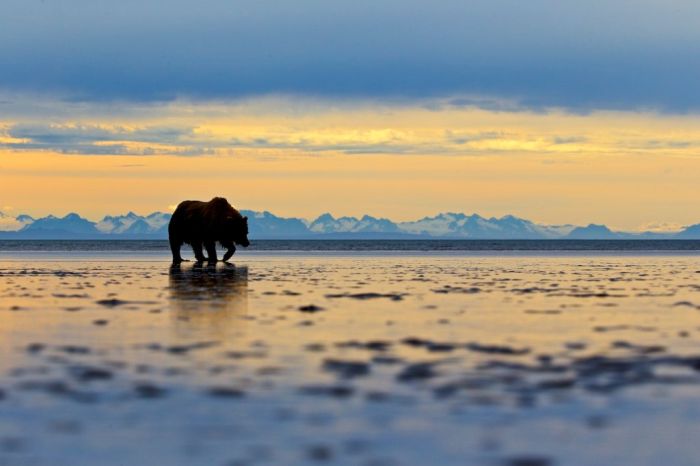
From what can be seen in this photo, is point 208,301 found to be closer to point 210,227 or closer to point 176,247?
point 210,227

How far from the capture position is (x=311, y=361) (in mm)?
14039

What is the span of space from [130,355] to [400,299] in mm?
12156

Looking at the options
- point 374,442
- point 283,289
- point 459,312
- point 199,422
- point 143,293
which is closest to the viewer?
point 374,442

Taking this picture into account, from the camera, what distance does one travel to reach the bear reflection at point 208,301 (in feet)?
64.0

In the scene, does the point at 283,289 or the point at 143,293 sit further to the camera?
Result: the point at 283,289

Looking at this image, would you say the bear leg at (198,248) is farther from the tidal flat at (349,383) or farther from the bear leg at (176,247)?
the tidal flat at (349,383)

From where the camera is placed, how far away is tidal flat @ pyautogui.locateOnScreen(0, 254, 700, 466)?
8766 millimetres

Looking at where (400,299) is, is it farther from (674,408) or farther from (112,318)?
(674,408)

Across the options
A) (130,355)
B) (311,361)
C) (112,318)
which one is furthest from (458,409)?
(112,318)

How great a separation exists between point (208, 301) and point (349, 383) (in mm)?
13568

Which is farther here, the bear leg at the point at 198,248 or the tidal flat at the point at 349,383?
the bear leg at the point at 198,248

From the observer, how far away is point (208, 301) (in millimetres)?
25250

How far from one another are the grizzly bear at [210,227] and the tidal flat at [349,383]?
27528 mm

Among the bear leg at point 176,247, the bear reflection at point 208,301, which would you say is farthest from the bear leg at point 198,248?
the bear reflection at point 208,301
